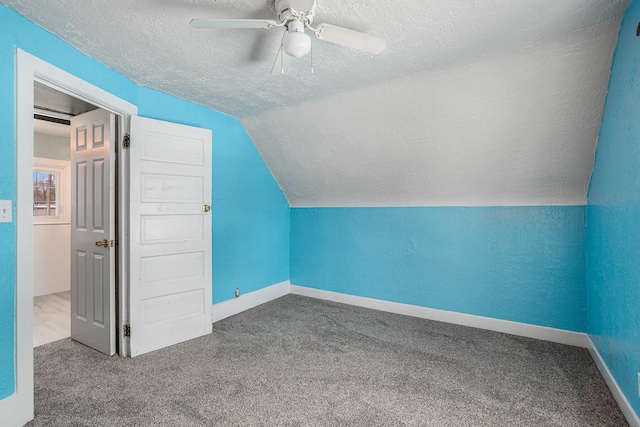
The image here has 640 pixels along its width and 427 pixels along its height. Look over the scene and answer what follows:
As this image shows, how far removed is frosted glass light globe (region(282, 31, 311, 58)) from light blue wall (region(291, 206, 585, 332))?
256 cm

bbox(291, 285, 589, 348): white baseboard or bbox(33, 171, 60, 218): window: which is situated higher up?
bbox(33, 171, 60, 218): window

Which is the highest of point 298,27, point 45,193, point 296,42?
point 298,27

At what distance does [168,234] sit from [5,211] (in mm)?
1197

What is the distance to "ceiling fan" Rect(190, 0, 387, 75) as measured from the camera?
5.36ft

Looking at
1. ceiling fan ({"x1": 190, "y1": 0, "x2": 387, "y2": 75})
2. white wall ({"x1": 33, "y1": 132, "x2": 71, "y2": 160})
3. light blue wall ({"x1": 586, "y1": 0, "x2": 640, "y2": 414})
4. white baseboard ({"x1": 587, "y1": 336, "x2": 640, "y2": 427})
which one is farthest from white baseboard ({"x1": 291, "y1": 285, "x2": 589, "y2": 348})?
white wall ({"x1": 33, "y1": 132, "x2": 71, "y2": 160})

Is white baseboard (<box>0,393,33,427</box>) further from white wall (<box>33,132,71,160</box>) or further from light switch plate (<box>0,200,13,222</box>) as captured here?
white wall (<box>33,132,71,160</box>)

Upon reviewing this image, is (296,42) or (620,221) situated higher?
(296,42)

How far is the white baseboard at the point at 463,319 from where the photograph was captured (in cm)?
296

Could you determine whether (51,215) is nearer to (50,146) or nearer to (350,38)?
(50,146)

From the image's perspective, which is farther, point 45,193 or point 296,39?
point 45,193

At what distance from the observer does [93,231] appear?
2850mm

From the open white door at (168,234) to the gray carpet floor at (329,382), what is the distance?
233mm

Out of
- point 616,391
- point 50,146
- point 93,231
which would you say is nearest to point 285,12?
point 93,231

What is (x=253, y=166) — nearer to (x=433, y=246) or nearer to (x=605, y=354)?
(x=433, y=246)
